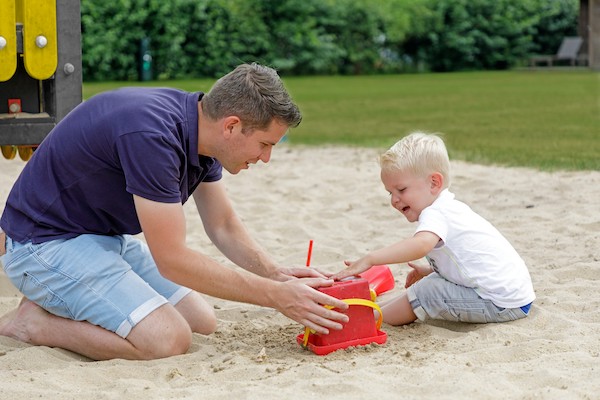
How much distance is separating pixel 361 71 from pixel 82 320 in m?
24.3

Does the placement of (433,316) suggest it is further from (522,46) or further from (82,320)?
(522,46)

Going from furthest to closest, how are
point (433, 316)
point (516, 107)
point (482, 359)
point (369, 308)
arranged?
point (516, 107) → point (433, 316) → point (369, 308) → point (482, 359)

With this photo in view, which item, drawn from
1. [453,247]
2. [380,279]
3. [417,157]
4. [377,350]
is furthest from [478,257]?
[380,279]

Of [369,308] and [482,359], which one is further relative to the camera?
[369,308]

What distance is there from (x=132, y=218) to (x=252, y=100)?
0.74m

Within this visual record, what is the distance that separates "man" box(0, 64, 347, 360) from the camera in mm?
3275

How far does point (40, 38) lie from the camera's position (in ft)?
16.1

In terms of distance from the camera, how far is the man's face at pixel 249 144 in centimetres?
335

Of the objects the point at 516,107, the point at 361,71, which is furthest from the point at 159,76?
the point at 516,107

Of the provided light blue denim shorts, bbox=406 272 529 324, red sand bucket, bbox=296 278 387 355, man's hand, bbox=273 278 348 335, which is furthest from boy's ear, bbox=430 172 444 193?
man's hand, bbox=273 278 348 335

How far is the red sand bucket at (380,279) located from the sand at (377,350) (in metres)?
0.05

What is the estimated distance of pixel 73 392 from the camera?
119 inches

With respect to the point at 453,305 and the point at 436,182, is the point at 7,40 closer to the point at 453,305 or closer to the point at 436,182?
the point at 436,182

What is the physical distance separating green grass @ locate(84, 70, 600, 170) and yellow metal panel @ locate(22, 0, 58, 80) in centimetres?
408
